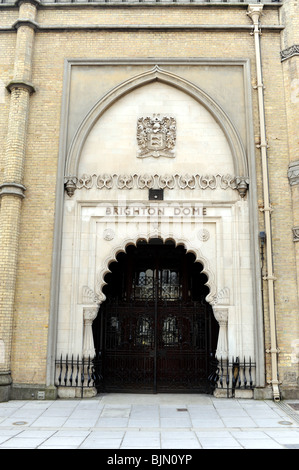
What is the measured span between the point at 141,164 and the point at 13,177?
3042 mm

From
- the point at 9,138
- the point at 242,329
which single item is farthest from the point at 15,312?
the point at 242,329

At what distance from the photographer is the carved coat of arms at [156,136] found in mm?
→ 9953

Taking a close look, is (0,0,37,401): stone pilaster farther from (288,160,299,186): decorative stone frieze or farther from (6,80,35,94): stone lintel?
(288,160,299,186): decorative stone frieze

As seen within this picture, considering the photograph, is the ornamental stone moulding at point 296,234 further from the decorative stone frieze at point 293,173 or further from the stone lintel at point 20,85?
the stone lintel at point 20,85

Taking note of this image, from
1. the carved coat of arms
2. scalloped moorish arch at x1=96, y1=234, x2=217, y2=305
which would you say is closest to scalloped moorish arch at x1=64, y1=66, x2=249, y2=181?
the carved coat of arms

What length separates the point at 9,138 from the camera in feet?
32.2

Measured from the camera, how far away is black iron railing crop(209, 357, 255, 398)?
885 centimetres

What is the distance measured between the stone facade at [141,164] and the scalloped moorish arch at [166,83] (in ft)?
0.10

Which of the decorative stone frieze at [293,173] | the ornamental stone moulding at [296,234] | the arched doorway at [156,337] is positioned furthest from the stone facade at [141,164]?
the arched doorway at [156,337]

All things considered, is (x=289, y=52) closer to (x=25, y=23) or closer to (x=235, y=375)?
(x=25, y=23)

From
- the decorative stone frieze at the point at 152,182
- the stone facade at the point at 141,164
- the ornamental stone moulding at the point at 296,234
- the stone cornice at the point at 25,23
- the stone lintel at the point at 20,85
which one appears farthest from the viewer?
the stone cornice at the point at 25,23

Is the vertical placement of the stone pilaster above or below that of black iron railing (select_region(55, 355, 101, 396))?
A: above

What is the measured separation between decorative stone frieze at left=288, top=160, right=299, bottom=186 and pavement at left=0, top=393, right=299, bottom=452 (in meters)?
4.88

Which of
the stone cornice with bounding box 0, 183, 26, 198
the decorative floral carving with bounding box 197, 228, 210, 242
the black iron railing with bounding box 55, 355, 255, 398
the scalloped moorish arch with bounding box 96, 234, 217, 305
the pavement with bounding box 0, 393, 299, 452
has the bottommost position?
the pavement with bounding box 0, 393, 299, 452
